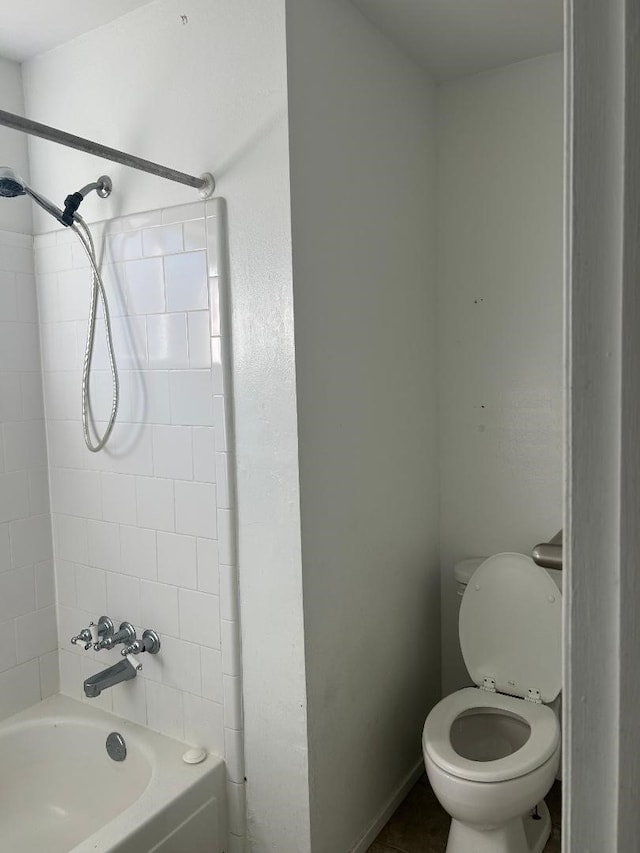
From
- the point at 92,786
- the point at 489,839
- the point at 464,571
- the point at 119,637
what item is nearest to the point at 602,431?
the point at 489,839

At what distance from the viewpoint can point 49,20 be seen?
6.42ft

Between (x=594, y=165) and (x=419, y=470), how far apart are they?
6.81ft

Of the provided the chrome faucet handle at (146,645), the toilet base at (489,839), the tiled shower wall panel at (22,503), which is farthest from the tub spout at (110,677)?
the toilet base at (489,839)

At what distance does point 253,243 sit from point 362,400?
0.58 meters

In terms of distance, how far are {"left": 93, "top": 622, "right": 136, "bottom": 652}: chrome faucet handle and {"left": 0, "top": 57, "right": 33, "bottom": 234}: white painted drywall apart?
4.40 feet

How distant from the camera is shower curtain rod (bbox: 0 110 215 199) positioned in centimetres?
144

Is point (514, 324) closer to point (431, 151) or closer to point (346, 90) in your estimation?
point (431, 151)

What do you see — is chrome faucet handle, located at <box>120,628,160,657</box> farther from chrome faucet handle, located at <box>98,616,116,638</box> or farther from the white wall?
the white wall

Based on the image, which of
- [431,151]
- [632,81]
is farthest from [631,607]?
[431,151]

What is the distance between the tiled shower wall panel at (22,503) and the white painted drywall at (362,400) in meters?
1.05

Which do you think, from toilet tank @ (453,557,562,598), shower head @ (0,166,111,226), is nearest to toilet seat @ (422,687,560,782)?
toilet tank @ (453,557,562,598)

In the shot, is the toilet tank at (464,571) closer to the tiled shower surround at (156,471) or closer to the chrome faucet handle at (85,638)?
the tiled shower surround at (156,471)

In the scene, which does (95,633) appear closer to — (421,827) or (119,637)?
(119,637)

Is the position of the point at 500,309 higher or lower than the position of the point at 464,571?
higher
